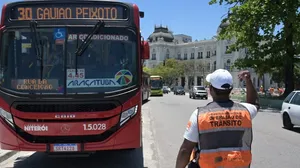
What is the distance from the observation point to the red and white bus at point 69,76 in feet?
20.0

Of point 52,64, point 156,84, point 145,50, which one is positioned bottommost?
point 156,84

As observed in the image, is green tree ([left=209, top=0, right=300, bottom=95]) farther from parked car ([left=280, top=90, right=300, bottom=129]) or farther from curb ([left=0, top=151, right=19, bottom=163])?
curb ([left=0, top=151, right=19, bottom=163])

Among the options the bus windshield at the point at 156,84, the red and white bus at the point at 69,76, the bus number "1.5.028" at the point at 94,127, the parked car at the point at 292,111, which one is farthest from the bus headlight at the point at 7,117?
the bus windshield at the point at 156,84

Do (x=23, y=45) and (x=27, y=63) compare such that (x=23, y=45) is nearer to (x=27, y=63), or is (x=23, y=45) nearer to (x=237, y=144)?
(x=27, y=63)

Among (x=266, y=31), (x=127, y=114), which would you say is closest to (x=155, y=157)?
(x=127, y=114)

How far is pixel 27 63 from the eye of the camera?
6.29 m

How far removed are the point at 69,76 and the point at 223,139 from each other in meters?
4.01

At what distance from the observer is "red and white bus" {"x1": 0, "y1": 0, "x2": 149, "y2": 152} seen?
6098 millimetres

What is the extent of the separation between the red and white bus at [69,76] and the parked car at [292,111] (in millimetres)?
8452

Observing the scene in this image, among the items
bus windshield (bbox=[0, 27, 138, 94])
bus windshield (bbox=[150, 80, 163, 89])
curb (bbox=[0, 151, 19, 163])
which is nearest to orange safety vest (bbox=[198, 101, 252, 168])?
bus windshield (bbox=[0, 27, 138, 94])

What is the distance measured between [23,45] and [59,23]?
2.41 feet

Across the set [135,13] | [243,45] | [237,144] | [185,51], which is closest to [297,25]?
[243,45]

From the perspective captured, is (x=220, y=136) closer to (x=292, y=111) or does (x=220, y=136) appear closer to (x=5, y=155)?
(x=5, y=155)

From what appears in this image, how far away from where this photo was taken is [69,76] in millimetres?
6281
